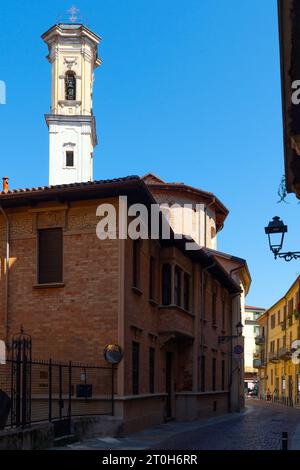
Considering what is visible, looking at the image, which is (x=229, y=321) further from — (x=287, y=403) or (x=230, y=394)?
(x=287, y=403)

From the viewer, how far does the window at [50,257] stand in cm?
1978

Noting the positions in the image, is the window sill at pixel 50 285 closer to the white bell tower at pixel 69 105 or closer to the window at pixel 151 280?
the window at pixel 151 280

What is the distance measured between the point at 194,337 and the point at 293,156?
17335 millimetres

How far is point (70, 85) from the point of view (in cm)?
5506

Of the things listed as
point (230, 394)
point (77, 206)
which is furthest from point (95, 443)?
point (230, 394)

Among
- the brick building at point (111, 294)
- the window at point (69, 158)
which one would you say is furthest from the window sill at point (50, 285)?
the window at point (69, 158)

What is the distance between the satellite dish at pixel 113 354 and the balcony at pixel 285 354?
3819 centimetres

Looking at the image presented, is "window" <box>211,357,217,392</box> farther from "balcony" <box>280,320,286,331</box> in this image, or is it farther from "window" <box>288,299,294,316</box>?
"balcony" <box>280,320,286,331</box>

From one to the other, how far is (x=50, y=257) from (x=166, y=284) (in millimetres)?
5997

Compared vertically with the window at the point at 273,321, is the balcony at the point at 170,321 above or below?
above

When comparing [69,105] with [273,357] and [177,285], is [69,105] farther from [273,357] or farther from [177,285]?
[177,285]

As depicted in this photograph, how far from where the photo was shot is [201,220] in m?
41.1

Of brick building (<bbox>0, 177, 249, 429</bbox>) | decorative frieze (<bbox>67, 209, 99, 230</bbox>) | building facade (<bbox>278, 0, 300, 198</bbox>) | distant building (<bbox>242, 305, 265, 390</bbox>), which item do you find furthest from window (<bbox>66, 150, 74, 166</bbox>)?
distant building (<bbox>242, 305, 265, 390</bbox>)

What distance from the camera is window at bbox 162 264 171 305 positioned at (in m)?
24.5
